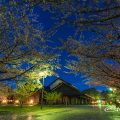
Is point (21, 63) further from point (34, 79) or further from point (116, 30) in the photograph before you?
point (116, 30)

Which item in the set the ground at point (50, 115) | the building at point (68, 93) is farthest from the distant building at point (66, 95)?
the ground at point (50, 115)

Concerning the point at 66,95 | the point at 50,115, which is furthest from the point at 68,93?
the point at 50,115

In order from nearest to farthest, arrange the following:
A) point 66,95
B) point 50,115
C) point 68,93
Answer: point 50,115
point 66,95
point 68,93

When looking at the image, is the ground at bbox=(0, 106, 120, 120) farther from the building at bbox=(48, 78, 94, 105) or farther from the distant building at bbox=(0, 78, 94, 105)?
the building at bbox=(48, 78, 94, 105)

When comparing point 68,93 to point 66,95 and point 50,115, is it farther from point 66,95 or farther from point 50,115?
point 50,115

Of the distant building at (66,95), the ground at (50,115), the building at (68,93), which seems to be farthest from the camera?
the building at (68,93)

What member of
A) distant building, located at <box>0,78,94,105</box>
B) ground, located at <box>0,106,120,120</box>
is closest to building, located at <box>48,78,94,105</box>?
distant building, located at <box>0,78,94,105</box>

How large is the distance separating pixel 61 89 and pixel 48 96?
1391 centimetres

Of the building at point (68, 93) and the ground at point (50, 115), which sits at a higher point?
the building at point (68, 93)

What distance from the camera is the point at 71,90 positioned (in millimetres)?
88000

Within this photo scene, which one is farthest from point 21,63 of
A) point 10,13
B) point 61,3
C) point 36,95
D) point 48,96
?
point 36,95

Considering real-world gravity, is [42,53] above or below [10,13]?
below

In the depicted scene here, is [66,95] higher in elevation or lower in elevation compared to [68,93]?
lower

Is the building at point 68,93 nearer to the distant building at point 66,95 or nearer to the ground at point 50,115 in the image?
the distant building at point 66,95
